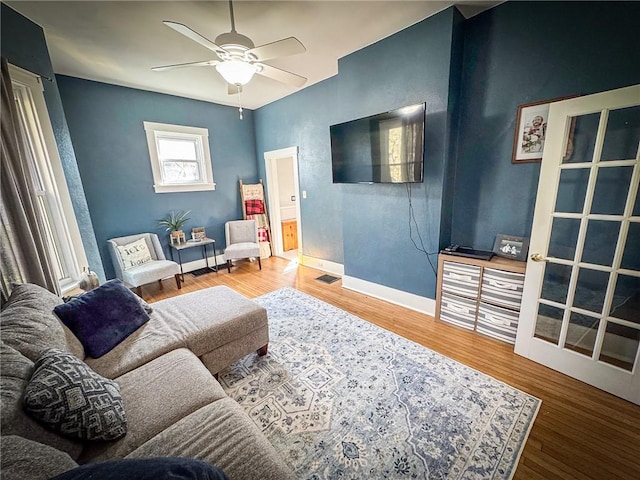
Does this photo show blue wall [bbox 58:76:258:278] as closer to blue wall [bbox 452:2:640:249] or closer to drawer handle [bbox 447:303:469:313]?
blue wall [bbox 452:2:640:249]

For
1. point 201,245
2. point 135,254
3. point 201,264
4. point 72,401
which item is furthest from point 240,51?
point 201,264

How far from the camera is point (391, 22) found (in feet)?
7.44

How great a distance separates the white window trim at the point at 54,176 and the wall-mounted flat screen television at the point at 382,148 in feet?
8.82

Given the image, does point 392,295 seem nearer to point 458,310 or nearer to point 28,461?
point 458,310

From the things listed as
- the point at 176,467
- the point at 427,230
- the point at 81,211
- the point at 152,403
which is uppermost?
the point at 81,211

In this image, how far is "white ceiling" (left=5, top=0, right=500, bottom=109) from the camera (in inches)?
77.7

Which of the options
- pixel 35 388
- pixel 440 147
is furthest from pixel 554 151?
pixel 35 388

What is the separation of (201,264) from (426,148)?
156 inches

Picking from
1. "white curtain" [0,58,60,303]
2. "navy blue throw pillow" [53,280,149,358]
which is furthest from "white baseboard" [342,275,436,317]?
"white curtain" [0,58,60,303]

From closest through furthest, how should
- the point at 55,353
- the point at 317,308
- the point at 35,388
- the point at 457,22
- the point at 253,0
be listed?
the point at 35,388 → the point at 55,353 → the point at 253,0 → the point at 457,22 → the point at 317,308

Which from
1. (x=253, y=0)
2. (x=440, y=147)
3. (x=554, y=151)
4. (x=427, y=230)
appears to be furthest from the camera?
(x=427, y=230)

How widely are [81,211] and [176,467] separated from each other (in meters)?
2.90

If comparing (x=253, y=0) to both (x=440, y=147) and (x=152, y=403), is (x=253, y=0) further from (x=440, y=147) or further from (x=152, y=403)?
(x=152, y=403)

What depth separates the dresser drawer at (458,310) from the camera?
2.37 m
